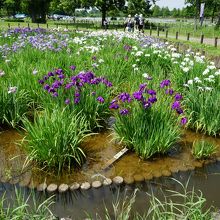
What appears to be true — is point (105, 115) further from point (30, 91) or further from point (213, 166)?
point (213, 166)

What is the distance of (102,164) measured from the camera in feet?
13.9

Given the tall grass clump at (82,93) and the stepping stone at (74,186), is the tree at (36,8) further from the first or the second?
the stepping stone at (74,186)

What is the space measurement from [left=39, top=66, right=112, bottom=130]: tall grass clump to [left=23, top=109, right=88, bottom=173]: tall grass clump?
49cm

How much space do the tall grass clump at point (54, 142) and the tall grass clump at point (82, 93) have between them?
19.4 inches

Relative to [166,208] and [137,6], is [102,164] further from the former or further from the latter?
[137,6]

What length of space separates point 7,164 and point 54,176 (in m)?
0.78

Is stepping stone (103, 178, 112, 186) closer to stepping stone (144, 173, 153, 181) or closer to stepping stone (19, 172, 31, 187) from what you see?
stepping stone (144, 173, 153, 181)

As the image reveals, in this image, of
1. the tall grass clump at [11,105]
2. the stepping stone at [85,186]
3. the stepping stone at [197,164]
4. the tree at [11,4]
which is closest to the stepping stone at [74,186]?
the stepping stone at [85,186]

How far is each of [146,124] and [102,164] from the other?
0.84m

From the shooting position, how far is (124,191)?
3699 millimetres

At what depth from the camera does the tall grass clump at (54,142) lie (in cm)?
387

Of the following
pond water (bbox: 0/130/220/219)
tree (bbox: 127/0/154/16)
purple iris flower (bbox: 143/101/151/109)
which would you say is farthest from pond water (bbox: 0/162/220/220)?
tree (bbox: 127/0/154/16)

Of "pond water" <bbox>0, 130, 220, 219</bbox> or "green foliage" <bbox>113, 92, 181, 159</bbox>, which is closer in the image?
"pond water" <bbox>0, 130, 220, 219</bbox>

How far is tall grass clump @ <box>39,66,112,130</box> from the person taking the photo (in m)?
4.61
